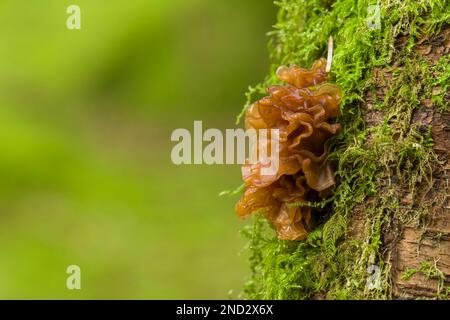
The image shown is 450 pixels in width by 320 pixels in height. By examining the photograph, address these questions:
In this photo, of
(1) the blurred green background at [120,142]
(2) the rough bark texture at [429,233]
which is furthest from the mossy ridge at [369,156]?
(1) the blurred green background at [120,142]

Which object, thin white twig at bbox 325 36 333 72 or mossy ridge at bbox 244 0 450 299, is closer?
mossy ridge at bbox 244 0 450 299

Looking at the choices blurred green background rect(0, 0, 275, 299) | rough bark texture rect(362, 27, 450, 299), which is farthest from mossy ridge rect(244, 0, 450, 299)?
blurred green background rect(0, 0, 275, 299)

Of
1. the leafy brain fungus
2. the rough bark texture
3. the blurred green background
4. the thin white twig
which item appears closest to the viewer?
the rough bark texture

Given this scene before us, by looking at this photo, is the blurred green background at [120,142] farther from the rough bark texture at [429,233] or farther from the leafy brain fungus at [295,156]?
the rough bark texture at [429,233]

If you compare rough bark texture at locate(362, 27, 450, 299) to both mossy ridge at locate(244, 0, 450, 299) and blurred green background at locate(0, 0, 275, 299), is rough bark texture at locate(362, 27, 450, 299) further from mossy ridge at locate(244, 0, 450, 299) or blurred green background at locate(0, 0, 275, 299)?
blurred green background at locate(0, 0, 275, 299)
